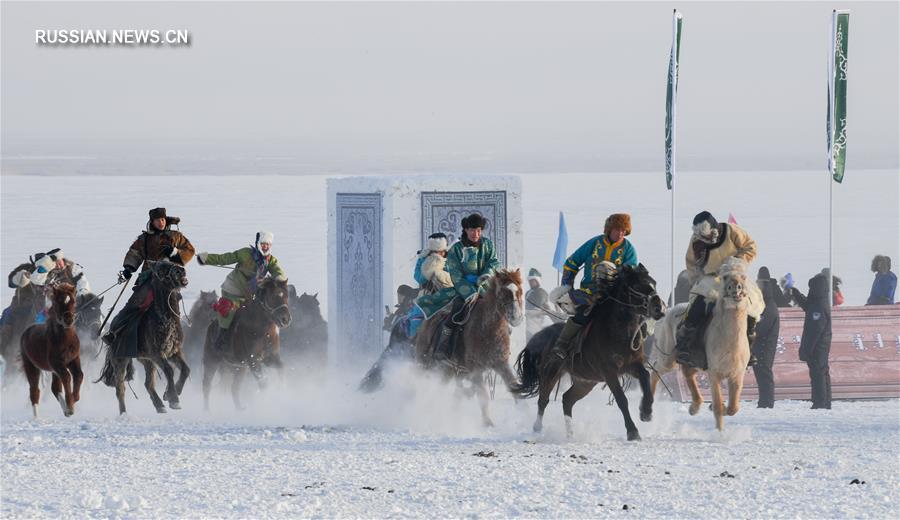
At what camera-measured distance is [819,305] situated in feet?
64.8

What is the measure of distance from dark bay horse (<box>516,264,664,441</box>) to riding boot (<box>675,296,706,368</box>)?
1.12m

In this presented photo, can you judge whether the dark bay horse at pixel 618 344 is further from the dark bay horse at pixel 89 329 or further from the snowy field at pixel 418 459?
the dark bay horse at pixel 89 329

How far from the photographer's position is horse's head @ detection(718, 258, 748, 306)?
15734mm

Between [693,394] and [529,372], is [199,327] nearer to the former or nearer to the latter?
[529,372]

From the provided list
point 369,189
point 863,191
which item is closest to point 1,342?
point 369,189

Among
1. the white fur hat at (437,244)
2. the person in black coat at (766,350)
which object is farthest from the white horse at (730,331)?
the person in black coat at (766,350)

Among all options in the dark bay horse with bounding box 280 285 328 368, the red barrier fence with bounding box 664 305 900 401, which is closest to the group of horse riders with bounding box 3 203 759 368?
the dark bay horse with bounding box 280 285 328 368

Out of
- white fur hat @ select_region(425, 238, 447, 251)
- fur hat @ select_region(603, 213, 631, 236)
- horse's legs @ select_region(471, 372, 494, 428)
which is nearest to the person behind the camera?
fur hat @ select_region(603, 213, 631, 236)

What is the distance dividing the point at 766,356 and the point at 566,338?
461 centimetres

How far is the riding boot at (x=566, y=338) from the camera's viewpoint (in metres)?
15.7

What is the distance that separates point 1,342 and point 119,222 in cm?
2892

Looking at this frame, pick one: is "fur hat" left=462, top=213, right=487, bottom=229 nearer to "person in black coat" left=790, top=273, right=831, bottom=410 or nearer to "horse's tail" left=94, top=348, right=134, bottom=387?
"horse's tail" left=94, top=348, right=134, bottom=387

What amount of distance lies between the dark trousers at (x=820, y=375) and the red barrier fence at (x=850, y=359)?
1.24 feet

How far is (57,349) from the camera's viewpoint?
17.8 m
